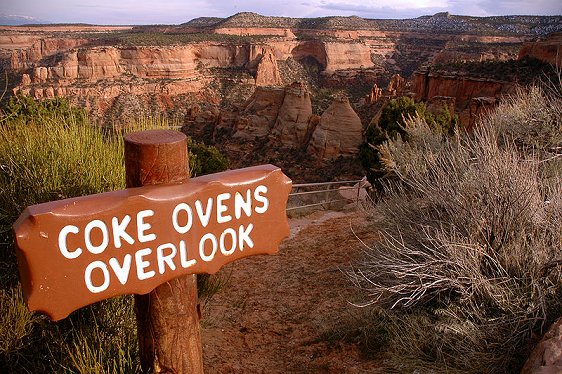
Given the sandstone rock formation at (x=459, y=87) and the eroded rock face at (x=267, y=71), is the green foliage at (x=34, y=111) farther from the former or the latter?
the eroded rock face at (x=267, y=71)

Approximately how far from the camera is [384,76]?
205ft

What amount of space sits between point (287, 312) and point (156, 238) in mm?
3803

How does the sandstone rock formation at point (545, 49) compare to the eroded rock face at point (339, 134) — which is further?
the sandstone rock formation at point (545, 49)

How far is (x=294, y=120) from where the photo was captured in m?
30.7

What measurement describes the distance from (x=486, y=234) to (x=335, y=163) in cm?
2308

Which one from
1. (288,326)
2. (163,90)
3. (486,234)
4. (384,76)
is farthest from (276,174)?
(384,76)

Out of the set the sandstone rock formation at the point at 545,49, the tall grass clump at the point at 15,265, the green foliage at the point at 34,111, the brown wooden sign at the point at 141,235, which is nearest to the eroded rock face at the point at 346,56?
the sandstone rock formation at the point at 545,49

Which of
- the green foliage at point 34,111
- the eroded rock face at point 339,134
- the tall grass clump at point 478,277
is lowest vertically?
the eroded rock face at point 339,134

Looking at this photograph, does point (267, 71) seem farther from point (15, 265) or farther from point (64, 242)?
point (64, 242)

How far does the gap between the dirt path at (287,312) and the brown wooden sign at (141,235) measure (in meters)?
2.42

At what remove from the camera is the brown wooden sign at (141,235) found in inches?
57.1

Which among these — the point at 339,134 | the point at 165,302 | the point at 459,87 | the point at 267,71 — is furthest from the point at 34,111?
the point at 267,71

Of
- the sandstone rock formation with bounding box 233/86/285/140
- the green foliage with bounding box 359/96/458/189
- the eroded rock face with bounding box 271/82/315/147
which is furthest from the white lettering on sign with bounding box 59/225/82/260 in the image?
the sandstone rock formation with bounding box 233/86/285/140

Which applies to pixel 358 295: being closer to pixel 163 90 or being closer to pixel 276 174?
pixel 276 174
